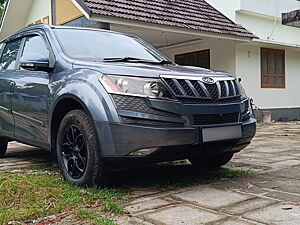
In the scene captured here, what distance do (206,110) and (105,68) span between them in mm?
941

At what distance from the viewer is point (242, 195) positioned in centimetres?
303

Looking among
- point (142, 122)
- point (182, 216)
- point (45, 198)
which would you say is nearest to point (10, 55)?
point (45, 198)

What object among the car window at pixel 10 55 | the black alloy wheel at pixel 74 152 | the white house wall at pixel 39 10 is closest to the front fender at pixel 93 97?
the black alloy wheel at pixel 74 152

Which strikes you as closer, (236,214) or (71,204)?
(236,214)

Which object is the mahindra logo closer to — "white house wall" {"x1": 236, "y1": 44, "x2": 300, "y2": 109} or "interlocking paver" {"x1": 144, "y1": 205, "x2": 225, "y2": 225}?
"interlocking paver" {"x1": 144, "y1": 205, "x2": 225, "y2": 225}

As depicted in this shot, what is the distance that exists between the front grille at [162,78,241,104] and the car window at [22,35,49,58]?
1.54 m

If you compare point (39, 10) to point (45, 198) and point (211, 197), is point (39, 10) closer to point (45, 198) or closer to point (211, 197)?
point (45, 198)

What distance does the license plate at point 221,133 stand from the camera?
311 centimetres

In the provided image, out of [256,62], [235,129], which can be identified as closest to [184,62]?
[256,62]

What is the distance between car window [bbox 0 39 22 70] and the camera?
15.4 feet

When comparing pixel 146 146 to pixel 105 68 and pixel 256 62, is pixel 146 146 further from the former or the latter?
pixel 256 62

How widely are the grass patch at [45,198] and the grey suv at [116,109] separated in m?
0.14

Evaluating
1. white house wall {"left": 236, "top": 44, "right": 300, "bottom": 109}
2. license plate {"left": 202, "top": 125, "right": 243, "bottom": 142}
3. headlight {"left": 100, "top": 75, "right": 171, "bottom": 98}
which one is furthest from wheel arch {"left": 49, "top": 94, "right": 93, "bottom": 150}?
white house wall {"left": 236, "top": 44, "right": 300, "bottom": 109}

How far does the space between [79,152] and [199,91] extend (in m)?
1.21
